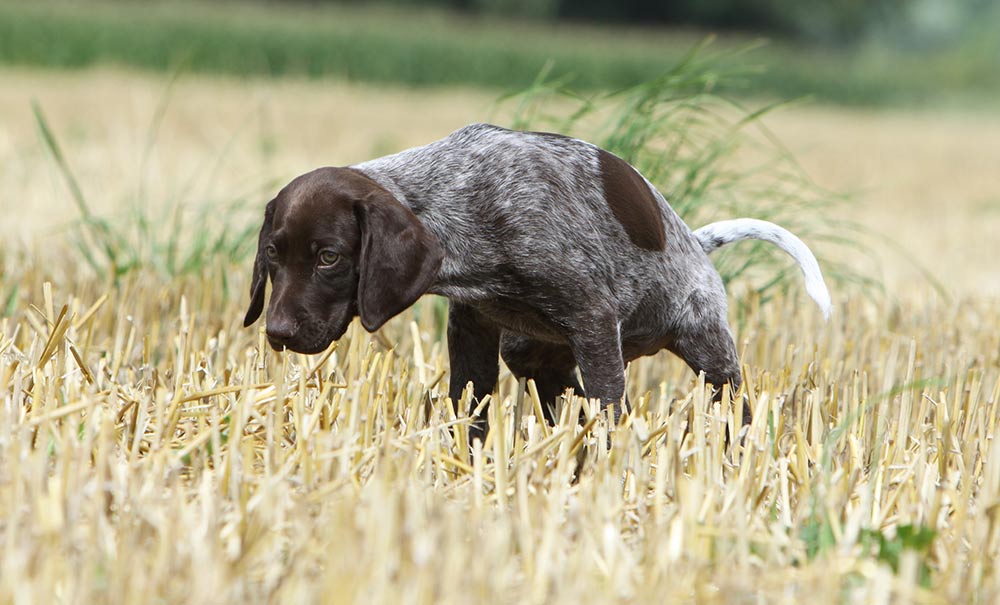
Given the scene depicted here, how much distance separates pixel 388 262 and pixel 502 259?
334 mm

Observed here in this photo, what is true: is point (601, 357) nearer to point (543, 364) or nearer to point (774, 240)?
point (543, 364)

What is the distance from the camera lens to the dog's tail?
3248 mm

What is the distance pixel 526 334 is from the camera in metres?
3.22

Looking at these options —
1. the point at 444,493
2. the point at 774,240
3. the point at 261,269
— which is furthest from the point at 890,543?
the point at 261,269

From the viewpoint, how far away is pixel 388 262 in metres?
2.76

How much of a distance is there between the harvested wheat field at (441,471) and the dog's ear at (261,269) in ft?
0.67

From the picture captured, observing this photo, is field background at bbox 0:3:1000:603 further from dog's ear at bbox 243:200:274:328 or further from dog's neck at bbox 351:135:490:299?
dog's neck at bbox 351:135:490:299

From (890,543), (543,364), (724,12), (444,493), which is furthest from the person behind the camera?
(724,12)

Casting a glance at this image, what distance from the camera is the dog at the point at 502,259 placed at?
2.79 meters

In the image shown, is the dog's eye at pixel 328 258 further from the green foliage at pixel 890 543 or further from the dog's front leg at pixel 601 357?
the green foliage at pixel 890 543

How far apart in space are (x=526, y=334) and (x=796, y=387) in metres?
0.84

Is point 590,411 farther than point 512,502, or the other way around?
point 590,411

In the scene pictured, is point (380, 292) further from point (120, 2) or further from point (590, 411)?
point (120, 2)

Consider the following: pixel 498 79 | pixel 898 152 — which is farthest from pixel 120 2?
pixel 898 152
